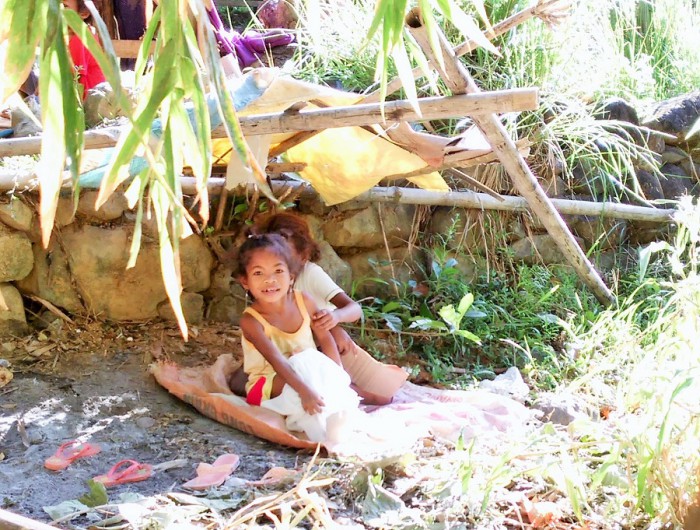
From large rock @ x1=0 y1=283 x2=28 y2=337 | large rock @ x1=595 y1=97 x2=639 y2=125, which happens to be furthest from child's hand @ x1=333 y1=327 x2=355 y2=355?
large rock @ x1=595 y1=97 x2=639 y2=125

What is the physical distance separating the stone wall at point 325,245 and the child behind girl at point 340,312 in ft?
1.93

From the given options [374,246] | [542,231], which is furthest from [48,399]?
[542,231]

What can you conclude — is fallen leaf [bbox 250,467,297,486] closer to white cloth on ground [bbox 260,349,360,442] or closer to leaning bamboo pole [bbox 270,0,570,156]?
white cloth on ground [bbox 260,349,360,442]

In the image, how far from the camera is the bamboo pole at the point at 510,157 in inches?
104

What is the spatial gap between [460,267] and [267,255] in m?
1.71

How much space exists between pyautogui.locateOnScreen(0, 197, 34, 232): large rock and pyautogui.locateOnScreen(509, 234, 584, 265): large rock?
2.65 m

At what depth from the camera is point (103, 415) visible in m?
3.22

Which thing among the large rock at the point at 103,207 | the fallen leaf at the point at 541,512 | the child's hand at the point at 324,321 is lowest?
the fallen leaf at the point at 541,512

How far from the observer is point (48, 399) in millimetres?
3281

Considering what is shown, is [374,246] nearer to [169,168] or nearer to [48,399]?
[48,399]

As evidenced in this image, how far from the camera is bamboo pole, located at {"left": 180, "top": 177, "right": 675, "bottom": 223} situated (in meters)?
4.16

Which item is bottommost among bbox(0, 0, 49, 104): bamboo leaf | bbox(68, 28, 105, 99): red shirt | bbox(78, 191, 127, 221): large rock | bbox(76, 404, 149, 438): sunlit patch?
bbox(76, 404, 149, 438): sunlit patch

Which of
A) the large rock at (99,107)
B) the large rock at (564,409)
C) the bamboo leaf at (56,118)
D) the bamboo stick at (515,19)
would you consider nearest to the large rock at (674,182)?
the large rock at (564,409)

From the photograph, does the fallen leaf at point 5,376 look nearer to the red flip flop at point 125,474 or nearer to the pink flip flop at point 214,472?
the red flip flop at point 125,474
